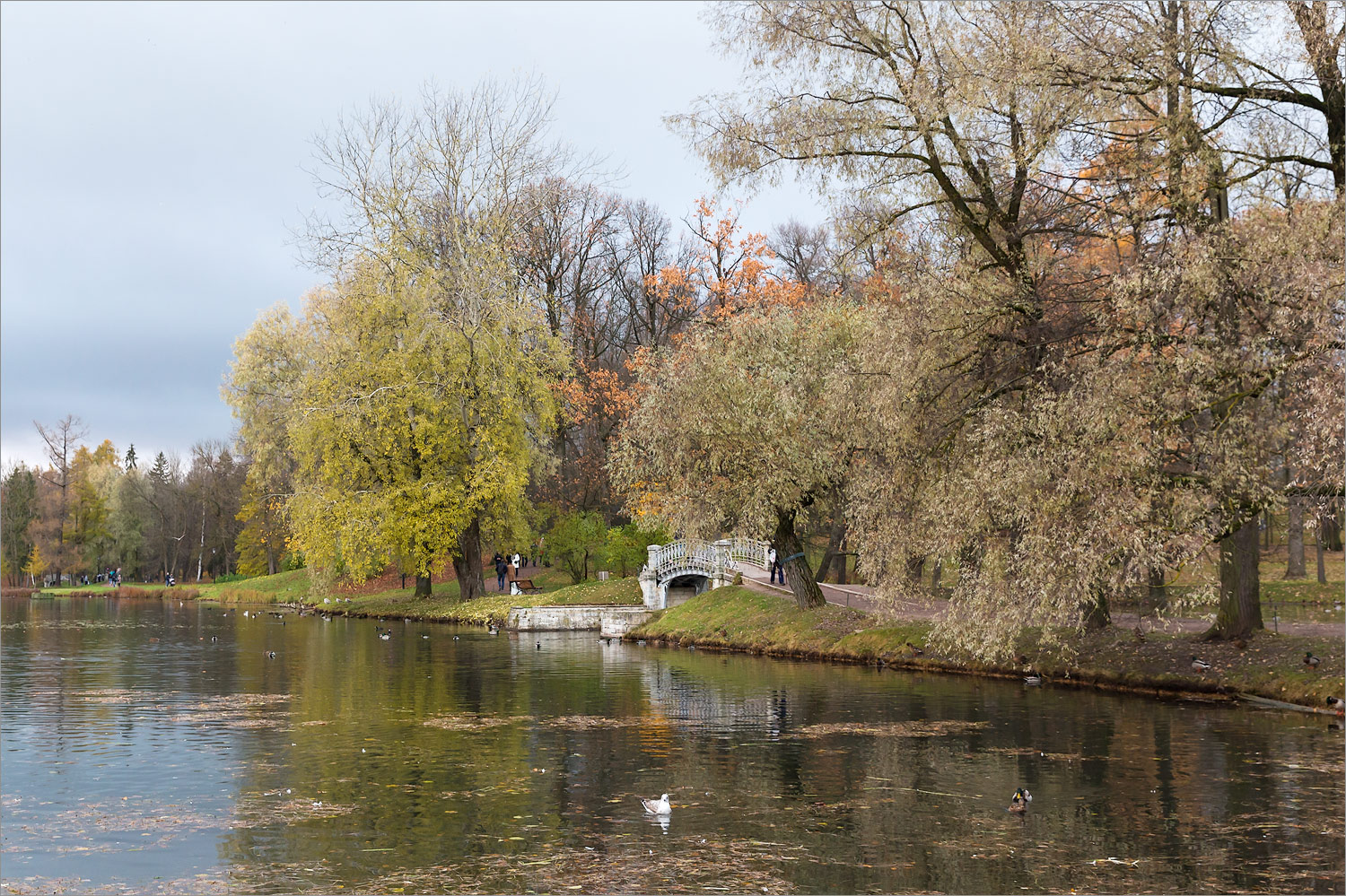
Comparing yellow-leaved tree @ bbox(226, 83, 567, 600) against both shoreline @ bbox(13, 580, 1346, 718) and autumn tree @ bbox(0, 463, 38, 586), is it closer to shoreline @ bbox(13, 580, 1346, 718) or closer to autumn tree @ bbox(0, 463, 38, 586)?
shoreline @ bbox(13, 580, 1346, 718)

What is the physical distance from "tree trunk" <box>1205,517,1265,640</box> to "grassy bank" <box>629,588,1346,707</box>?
1.18ft

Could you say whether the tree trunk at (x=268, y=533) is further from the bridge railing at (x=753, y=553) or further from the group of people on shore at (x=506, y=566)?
the bridge railing at (x=753, y=553)

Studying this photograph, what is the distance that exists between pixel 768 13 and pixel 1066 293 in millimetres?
8990

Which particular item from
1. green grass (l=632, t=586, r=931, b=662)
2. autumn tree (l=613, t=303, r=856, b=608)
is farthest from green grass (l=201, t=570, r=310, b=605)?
autumn tree (l=613, t=303, r=856, b=608)

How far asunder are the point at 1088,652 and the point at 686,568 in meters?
23.1

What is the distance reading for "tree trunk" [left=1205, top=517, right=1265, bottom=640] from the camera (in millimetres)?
26328

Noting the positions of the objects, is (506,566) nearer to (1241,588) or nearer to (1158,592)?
(1158,592)

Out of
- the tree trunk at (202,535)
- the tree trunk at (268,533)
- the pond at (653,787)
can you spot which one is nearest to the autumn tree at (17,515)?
the tree trunk at (202,535)

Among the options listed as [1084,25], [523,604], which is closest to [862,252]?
[1084,25]

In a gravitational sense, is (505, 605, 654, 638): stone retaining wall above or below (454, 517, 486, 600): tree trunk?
below

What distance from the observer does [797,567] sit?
130 feet

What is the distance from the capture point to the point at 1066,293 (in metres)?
24.7

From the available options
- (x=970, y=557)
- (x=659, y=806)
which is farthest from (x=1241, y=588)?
→ (x=659, y=806)

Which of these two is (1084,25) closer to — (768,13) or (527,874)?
(768,13)
